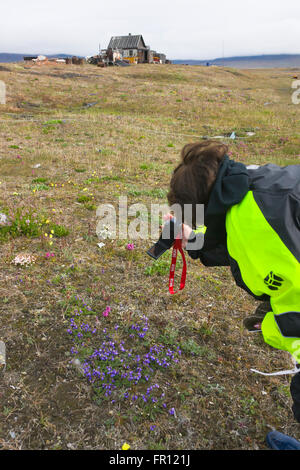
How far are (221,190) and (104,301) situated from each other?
2.91 m

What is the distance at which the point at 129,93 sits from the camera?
30.5m

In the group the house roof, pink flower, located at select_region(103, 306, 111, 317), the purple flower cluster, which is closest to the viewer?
the purple flower cluster

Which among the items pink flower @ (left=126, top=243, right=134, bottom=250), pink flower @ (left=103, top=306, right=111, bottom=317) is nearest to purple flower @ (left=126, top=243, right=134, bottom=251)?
pink flower @ (left=126, top=243, right=134, bottom=250)

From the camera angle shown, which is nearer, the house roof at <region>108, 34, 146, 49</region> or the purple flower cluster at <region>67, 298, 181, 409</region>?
the purple flower cluster at <region>67, 298, 181, 409</region>

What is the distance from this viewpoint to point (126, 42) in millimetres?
75438

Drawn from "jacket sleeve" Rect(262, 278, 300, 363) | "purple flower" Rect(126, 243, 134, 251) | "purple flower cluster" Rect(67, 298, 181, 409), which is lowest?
"purple flower cluster" Rect(67, 298, 181, 409)

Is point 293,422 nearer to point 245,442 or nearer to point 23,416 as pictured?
point 245,442

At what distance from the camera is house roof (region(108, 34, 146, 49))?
7401cm

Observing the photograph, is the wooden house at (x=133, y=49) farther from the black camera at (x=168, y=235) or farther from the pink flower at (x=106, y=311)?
the black camera at (x=168, y=235)

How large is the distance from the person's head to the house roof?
83.4m

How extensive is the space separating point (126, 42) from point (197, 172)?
8709 cm

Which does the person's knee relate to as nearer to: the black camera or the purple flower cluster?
the purple flower cluster

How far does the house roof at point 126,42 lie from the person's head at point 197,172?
274ft

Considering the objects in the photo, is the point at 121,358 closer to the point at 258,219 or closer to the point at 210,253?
the point at 210,253
